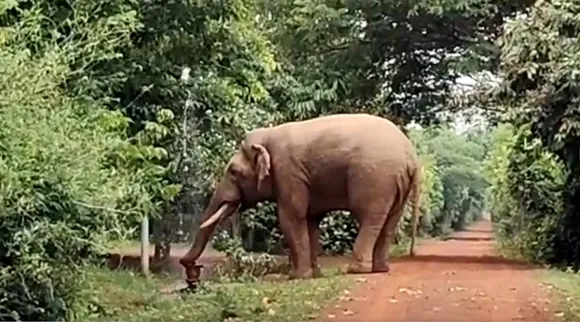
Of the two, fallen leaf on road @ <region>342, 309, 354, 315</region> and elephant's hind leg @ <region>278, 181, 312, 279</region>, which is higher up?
elephant's hind leg @ <region>278, 181, 312, 279</region>

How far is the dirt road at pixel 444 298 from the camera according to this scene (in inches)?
332

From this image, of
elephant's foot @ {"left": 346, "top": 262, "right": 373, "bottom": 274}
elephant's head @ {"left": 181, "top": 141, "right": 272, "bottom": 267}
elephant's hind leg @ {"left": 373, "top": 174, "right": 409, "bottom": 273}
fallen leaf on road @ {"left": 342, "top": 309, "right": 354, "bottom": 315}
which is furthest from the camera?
elephant's hind leg @ {"left": 373, "top": 174, "right": 409, "bottom": 273}

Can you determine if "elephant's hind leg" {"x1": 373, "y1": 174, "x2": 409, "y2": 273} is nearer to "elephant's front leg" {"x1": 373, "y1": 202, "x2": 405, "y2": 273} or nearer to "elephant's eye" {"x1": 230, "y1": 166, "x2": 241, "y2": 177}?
"elephant's front leg" {"x1": 373, "y1": 202, "x2": 405, "y2": 273}

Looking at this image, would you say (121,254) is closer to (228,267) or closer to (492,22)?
(228,267)

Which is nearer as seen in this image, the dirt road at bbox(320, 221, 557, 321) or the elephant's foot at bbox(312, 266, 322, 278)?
the dirt road at bbox(320, 221, 557, 321)

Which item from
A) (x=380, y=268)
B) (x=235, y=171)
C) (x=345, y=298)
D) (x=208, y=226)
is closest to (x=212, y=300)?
(x=345, y=298)

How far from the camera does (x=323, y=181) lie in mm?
12664

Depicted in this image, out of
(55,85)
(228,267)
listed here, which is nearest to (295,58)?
(228,267)

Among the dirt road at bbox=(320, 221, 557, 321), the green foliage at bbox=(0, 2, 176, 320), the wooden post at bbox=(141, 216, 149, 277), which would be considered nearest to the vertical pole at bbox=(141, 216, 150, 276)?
the wooden post at bbox=(141, 216, 149, 277)

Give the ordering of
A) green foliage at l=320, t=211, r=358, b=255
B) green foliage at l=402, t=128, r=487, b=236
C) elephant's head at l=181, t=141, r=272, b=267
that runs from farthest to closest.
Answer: green foliage at l=402, t=128, r=487, b=236 → green foliage at l=320, t=211, r=358, b=255 → elephant's head at l=181, t=141, r=272, b=267

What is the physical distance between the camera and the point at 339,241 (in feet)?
63.1

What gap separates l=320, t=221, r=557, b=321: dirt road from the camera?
332 inches

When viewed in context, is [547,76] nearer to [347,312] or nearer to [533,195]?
[347,312]

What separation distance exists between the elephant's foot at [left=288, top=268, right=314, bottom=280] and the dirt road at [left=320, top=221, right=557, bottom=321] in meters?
0.72
